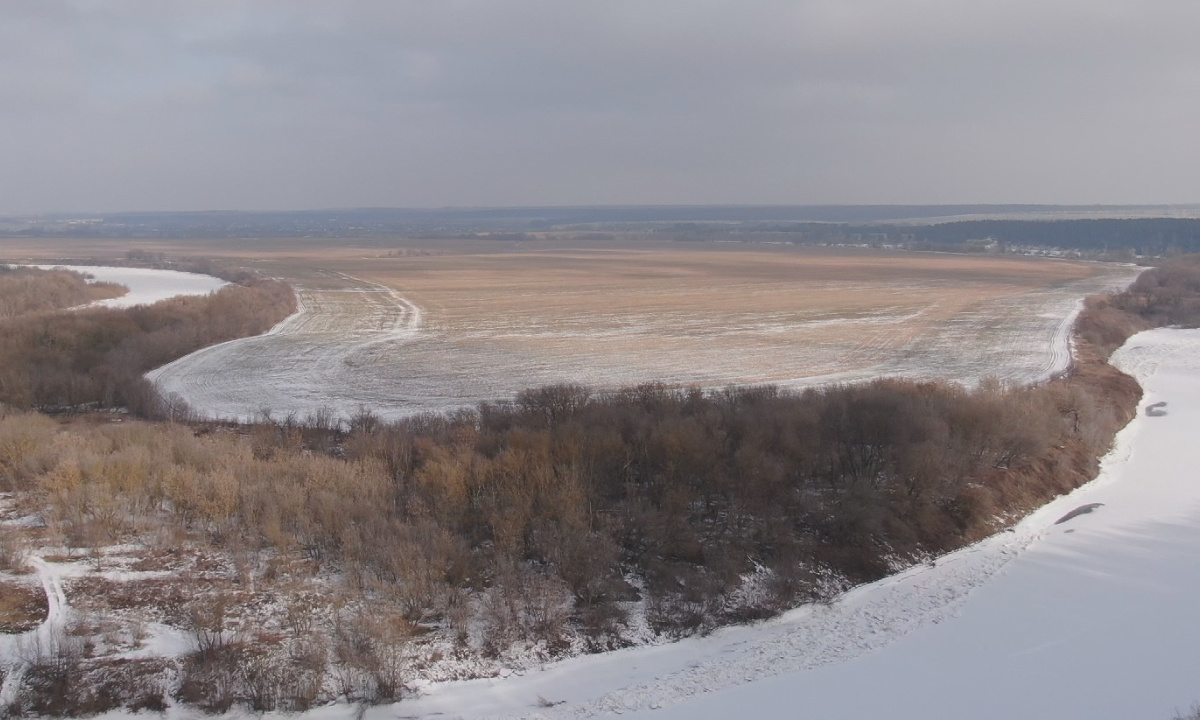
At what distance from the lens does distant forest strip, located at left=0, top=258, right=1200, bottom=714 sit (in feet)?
52.0

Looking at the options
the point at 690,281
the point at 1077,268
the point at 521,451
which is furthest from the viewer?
the point at 1077,268

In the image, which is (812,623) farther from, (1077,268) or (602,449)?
(1077,268)

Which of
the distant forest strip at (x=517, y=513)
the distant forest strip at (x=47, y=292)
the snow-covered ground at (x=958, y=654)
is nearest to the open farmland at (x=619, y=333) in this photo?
the distant forest strip at (x=517, y=513)

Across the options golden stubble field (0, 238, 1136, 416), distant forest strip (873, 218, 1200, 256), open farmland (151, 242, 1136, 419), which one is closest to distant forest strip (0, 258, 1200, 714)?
open farmland (151, 242, 1136, 419)

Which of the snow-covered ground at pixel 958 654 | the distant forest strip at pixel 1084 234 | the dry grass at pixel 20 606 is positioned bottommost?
the snow-covered ground at pixel 958 654

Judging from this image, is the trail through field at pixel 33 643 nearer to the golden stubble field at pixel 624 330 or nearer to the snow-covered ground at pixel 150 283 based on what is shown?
the golden stubble field at pixel 624 330

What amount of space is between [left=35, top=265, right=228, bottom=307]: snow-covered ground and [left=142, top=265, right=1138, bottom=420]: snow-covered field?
11141 millimetres

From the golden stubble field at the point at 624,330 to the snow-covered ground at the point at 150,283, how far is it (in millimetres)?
8005

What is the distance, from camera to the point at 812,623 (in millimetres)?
17672

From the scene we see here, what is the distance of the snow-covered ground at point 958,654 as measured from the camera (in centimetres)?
1455

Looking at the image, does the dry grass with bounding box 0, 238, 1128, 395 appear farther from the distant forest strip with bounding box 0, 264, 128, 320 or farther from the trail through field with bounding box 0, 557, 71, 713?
the trail through field with bounding box 0, 557, 71, 713

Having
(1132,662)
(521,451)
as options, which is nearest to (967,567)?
(1132,662)

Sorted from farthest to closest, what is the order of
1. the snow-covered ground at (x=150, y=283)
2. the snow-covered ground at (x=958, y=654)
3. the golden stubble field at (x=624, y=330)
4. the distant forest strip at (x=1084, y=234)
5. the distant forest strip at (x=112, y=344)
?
the distant forest strip at (x=1084, y=234), the snow-covered ground at (x=150, y=283), the golden stubble field at (x=624, y=330), the distant forest strip at (x=112, y=344), the snow-covered ground at (x=958, y=654)

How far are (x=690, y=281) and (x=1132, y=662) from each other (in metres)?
68.5
